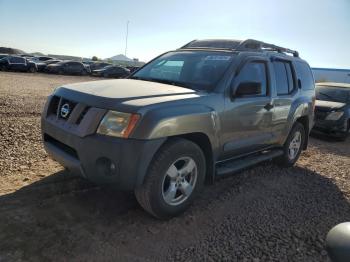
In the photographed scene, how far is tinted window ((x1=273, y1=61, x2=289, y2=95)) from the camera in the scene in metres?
5.34

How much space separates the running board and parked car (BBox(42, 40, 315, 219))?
2 centimetres

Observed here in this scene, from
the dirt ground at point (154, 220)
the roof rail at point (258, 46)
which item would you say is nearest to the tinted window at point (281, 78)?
the roof rail at point (258, 46)

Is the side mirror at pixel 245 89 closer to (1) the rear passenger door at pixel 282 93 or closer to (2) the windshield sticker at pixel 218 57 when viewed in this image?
(2) the windshield sticker at pixel 218 57

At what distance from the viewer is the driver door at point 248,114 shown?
420 cm

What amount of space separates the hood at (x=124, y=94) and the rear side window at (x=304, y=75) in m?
3.04

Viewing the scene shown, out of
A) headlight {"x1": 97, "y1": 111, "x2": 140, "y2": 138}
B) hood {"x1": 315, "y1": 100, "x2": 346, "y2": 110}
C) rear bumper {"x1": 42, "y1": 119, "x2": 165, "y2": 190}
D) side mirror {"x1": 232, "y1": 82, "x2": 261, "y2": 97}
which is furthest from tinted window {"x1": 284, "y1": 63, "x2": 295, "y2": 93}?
hood {"x1": 315, "y1": 100, "x2": 346, "y2": 110}

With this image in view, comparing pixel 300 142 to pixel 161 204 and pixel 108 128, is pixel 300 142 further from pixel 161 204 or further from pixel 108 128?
pixel 108 128

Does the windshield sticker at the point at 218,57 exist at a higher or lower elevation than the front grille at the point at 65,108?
higher

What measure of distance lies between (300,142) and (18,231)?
16.2ft

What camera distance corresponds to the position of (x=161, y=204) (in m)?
3.54

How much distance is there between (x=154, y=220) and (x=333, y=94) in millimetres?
8486

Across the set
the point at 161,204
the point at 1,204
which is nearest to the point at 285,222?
the point at 161,204

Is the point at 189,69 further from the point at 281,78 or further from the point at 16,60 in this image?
the point at 16,60

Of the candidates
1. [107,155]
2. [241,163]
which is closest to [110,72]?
[241,163]
